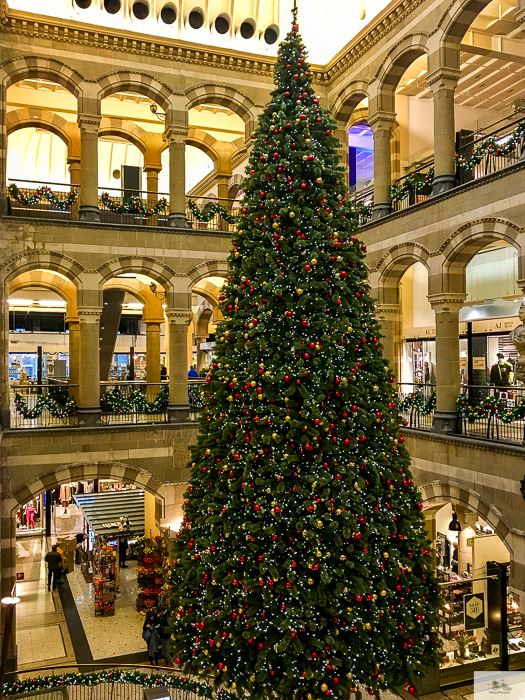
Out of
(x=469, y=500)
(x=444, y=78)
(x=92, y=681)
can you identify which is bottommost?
(x=92, y=681)

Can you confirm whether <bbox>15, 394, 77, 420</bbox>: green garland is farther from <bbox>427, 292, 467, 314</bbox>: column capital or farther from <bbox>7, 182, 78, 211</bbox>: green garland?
<bbox>427, 292, 467, 314</bbox>: column capital

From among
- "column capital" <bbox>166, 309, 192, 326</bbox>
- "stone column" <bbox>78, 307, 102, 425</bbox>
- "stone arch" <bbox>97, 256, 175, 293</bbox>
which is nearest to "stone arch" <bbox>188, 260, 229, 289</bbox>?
"stone arch" <bbox>97, 256, 175, 293</bbox>

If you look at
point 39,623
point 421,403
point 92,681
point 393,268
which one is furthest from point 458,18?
point 39,623

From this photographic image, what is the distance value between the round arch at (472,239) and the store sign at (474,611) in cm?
623

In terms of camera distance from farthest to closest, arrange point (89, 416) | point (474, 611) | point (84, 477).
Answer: point (89, 416) < point (84, 477) < point (474, 611)

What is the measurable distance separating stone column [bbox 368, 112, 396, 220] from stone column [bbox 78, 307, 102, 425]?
7327 mm

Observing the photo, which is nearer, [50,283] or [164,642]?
[164,642]

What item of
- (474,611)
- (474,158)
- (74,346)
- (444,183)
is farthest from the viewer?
(74,346)

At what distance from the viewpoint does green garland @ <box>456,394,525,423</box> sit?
986 cm

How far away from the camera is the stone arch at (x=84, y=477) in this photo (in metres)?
13.2

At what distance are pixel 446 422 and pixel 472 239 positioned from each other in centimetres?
366

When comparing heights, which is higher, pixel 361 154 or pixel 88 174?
pixel 361 154

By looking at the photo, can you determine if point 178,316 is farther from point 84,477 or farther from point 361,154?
point 361,154

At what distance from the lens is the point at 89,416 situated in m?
13.9
